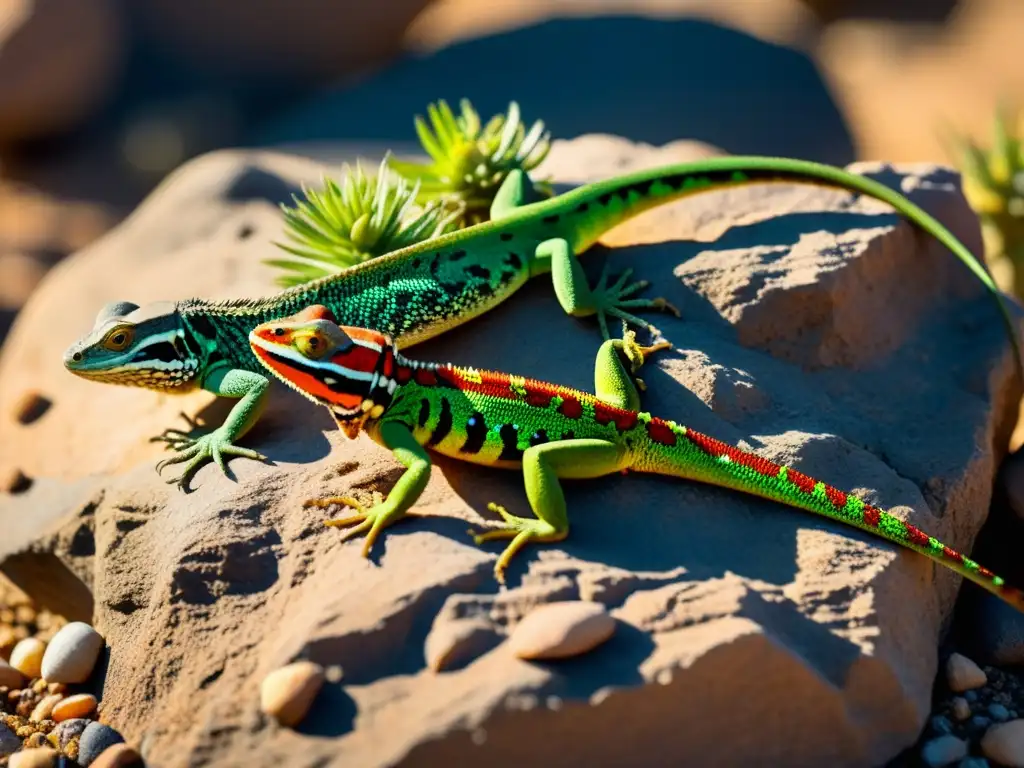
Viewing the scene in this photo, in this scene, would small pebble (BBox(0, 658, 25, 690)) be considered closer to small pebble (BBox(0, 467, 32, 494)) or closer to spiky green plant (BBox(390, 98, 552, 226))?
small pebble (BBox(0, 467, 32, 494))

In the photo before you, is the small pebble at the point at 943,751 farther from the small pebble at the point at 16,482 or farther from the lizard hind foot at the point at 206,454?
the small pebble at the point at 16,482

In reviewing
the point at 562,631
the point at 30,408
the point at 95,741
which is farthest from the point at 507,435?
the point at 30,408

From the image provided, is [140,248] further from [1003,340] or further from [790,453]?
[1003,340]

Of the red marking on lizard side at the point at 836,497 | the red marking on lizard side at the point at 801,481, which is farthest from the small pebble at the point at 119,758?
the red marking on lizard side at the point at 836,497

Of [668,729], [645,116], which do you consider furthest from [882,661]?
[645,116]

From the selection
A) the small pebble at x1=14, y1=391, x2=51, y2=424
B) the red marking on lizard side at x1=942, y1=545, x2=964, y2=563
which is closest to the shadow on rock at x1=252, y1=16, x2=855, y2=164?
the small pebble at x1=14, y1=391, x2=51, y2=424
